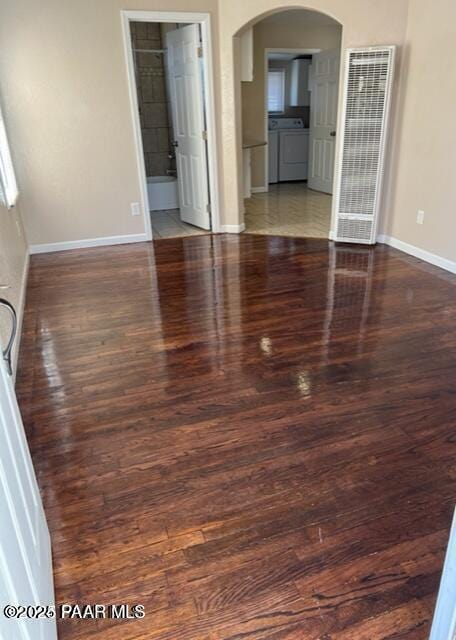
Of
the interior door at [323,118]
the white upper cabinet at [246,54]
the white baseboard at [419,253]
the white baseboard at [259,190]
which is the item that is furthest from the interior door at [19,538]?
the white baseboard at [259,190]

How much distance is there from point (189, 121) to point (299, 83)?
4.43 m

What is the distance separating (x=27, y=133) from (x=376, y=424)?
422 centimetres

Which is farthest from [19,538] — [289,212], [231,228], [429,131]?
[289,212]

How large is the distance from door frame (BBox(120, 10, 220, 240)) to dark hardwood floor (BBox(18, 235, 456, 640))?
187cm

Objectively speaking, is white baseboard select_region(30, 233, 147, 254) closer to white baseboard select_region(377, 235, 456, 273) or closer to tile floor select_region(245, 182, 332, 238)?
tile floor select_region(245, 182, 332, 238)

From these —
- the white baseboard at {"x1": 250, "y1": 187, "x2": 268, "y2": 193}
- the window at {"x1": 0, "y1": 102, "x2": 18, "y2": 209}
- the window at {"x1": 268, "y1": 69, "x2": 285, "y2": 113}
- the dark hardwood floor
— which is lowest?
the dark hardwood floor

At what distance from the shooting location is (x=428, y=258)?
4.32 meters

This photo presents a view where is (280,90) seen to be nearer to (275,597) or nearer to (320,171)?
(320,171)

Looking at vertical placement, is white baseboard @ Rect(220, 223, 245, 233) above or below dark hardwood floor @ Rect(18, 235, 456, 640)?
above

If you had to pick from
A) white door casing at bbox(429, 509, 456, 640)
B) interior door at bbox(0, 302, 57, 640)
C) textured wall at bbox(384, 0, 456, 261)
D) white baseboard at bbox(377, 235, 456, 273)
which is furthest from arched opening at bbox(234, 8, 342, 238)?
white door casing at bbox(429, 509, 456, 640)

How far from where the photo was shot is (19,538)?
3.38 ft

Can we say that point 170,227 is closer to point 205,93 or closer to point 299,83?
point 205,93

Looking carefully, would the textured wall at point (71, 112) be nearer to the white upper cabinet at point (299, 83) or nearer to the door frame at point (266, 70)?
the door frame at point (266, 70)

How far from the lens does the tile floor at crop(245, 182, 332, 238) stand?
216 inches
